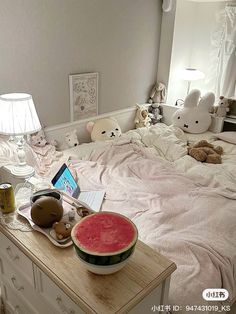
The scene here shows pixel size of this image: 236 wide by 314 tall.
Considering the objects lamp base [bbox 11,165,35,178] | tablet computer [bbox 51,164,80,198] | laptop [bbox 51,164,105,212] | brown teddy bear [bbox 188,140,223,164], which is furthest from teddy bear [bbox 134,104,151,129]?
lamp base [bbox 11,165,35,178]

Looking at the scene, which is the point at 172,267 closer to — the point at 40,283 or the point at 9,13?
Result: the point at 40,283

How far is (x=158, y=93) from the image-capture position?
3.45 metres

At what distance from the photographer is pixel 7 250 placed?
1151 millimetres

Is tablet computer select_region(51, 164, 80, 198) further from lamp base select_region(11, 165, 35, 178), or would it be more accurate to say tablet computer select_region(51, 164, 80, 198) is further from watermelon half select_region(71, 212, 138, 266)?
watermelon half select_region(71, 212, 138, 266)

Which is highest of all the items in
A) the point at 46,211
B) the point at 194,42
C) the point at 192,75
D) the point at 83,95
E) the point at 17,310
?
the point at 194,42

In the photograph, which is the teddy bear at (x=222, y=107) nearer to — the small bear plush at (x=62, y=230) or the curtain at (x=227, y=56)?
the curtain at (x=227, y=56)

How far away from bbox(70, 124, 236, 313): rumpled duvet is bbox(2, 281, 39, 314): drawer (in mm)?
584

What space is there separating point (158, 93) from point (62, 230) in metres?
2.78

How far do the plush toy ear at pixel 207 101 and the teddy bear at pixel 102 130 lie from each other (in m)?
1.08

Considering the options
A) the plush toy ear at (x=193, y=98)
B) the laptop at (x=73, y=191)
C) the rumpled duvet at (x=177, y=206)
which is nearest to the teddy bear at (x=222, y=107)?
the plush toy ear at (x=193, y=98)

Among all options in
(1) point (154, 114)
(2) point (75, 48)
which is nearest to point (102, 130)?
(2) point (75, 48)

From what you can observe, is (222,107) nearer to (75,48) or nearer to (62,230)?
(75,48)

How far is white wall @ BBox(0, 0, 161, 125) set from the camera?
212 centimetres

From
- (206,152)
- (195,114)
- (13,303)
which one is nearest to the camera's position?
(13,303)
